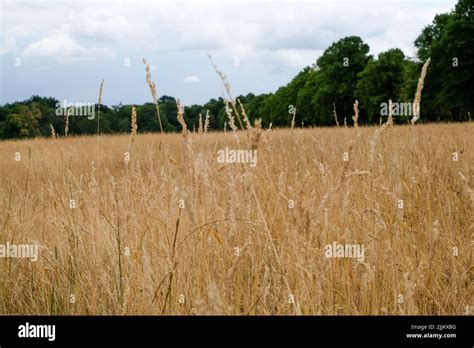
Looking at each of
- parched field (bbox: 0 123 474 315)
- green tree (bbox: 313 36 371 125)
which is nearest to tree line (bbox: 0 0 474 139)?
green tree (bbox: 313 36 371 125)

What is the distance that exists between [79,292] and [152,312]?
0.73 meters

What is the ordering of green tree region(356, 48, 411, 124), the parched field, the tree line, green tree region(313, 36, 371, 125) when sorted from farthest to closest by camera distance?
1. green tree region(313, 36, 371, 125)
2. green tree region(356, 48, 411, 124)
3. the tree line
4. the parched field

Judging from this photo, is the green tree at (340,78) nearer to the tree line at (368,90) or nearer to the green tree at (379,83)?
the tree line at (368,90)

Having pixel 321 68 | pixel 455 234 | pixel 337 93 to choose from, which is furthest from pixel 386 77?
pixel 455 234

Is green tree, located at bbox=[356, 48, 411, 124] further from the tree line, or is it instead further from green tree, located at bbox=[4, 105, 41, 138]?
green tree, located at bbox=[4, 105, 41, 138]

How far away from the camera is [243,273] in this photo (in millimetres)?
2166

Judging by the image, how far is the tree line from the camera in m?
22.7

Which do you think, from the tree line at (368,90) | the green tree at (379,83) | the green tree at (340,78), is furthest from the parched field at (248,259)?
the green tree at (340,78)

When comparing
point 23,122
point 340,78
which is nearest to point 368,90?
point 340,78

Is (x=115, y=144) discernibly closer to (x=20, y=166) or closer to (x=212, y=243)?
(x=20, y=166)

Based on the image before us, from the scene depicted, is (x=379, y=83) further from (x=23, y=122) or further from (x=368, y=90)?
(x=23, y=122)

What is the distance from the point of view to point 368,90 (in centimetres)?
3669

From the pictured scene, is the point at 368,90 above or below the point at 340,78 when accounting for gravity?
below

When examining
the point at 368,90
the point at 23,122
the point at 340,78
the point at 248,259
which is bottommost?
the point at 248,259
